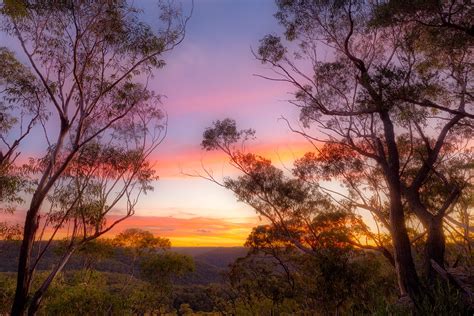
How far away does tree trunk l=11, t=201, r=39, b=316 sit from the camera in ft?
37.6

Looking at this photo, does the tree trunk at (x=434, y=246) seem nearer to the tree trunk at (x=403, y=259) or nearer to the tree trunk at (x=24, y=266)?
the tree trunk at (x=403, y=259)

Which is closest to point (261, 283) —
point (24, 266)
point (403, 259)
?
point (403, 259)

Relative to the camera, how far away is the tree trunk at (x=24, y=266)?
452 inches

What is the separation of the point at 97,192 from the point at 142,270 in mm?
20411

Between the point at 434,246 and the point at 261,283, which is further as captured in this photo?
the point at 261,283

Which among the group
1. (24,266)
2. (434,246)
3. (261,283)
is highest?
(434,246)

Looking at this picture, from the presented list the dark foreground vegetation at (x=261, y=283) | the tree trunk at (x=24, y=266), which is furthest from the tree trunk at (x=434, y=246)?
the tree trunk at (x=24, y=266)

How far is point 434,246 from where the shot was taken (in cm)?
1377

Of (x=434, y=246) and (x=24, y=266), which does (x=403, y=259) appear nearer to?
(x=434, y=246)

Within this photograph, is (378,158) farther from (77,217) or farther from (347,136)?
(77,217)

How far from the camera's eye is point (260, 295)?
2858 centimetres

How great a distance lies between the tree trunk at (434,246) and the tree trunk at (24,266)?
1160 centimetres

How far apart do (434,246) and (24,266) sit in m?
12.1

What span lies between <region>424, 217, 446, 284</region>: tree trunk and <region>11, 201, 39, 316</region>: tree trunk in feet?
38.1
